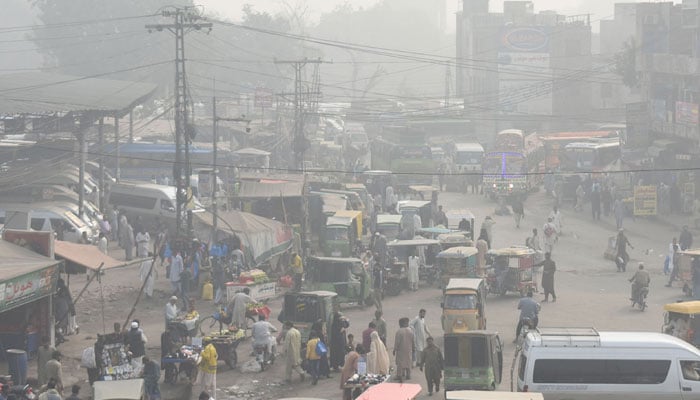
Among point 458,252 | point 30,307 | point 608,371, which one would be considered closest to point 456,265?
point 458,252

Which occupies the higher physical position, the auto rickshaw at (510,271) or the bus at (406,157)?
the bus at (406,157)

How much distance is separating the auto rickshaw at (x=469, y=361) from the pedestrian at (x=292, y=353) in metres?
3.16

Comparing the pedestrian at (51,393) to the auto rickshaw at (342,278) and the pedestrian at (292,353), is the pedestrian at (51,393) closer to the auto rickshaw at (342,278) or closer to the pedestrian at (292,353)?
the pedestrian at (292,353)

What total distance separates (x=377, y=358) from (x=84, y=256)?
7.99 m

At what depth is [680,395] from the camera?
18391mm

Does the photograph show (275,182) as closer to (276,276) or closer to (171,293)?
(276,276)

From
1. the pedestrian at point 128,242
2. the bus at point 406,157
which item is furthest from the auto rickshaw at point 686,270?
the bus at point 406,157

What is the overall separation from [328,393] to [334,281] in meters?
8.01

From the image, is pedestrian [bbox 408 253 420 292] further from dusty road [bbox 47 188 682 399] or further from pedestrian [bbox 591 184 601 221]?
pedestrian [bbox 591 184 601 221]

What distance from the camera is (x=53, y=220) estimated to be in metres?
38.0

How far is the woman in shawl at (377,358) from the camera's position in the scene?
21.4 meters

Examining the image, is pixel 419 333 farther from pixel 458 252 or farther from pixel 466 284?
pixel 458 252

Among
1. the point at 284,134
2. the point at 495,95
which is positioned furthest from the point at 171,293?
the point at 495,95

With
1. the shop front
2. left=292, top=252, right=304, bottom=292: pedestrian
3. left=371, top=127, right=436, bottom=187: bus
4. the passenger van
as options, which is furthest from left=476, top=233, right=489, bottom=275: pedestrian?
left=371, top=127, right=436, bottom=187: bus
